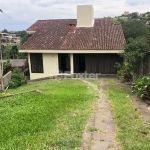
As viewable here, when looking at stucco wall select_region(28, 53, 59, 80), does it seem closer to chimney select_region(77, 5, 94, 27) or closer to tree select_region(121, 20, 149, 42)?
chimney select_region(77, 5, 94, 27)

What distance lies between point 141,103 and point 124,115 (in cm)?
177

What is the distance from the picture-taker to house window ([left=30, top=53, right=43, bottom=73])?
16781mm

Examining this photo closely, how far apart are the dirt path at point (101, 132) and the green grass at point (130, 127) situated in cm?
19

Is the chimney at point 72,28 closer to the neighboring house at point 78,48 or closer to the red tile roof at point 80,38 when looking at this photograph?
the neighboring house at point 78,48

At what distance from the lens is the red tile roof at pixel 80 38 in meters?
15.6

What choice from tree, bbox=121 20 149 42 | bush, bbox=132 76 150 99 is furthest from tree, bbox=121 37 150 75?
tree, bbox=121 20 149 42

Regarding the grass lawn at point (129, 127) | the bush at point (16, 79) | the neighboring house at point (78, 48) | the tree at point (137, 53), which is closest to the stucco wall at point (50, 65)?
the neighboring house at point (78, 48)

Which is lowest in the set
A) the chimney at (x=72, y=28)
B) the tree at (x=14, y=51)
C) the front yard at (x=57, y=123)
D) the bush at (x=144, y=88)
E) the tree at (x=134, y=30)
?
the front yard at (x=57, y=123)

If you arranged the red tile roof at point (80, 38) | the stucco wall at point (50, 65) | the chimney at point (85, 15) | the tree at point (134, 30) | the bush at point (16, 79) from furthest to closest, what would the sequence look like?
the tree at point (134, 30)
the chimney at point (85, 15)
the stucco wall at point (50, 65)
the red tile roof at point (80, 38)
the bush at point (16, 79)

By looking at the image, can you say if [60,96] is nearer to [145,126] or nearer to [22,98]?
[22,98]

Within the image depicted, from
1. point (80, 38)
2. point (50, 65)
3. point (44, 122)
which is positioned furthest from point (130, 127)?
point (80, 38)

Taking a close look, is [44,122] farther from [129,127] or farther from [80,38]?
[80,38]

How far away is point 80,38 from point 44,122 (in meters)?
11.9

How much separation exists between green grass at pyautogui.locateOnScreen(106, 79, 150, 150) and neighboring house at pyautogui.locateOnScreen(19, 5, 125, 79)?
8152mm
